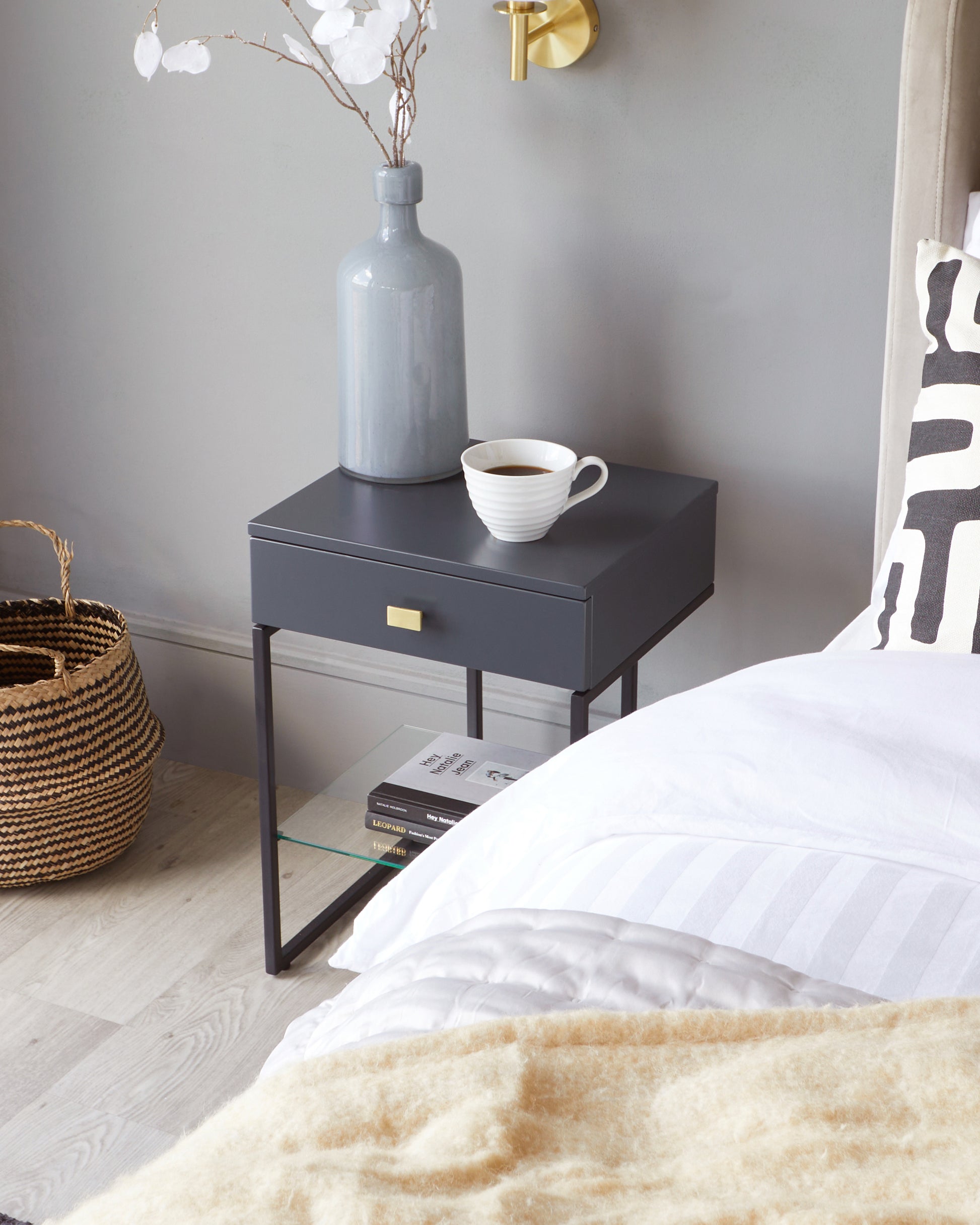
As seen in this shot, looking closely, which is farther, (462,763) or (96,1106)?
A: (462,763)

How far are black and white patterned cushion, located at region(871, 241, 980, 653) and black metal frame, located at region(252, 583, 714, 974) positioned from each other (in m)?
0.36

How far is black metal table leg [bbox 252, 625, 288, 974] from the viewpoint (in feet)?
5.59

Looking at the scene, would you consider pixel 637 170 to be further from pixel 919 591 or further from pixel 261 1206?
pixel 261 1206

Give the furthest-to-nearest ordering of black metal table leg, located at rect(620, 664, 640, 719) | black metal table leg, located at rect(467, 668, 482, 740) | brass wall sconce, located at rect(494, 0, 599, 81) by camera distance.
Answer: black metal table leg, located at rect(467, 668, 482, 740) → black metal table leg, located at rect(620, 664, 640, 719) → brass wall sconce, located at rect(494, 0, 599, 81)

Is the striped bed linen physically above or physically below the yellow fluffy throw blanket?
below

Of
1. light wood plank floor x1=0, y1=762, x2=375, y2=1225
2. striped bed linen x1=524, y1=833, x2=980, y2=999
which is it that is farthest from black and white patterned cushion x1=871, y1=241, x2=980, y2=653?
light wood plank floor x1=0, y1=762, x2=375, y2=1225

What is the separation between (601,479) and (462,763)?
0.45 metres

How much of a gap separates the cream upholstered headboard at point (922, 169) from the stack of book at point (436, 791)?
1.97 feet

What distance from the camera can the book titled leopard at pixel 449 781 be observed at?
168 cm

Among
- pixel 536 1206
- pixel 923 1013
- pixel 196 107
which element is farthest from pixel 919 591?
pixel 196 107

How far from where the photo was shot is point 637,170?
1.70m

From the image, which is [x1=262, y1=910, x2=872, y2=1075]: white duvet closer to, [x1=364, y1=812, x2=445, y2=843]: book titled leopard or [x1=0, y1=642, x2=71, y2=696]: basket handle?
[x1=364, y1=812, x2=445, y2=843]: book titled leopard

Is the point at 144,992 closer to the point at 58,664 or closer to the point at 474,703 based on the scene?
the point at 58,664

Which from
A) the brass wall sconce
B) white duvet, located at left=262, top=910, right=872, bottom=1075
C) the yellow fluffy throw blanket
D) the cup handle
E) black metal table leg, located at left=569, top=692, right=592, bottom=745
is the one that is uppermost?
the brass wall sconce
